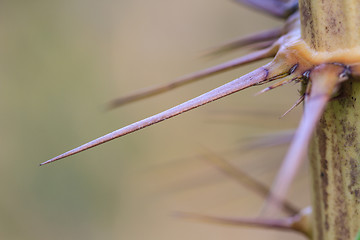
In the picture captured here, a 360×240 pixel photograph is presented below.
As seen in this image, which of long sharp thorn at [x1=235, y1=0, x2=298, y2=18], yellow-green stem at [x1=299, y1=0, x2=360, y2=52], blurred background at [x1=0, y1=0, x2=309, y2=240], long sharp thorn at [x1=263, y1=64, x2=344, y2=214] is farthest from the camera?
blurred background at [x1=0, y1=0, x2=309, y2=240]

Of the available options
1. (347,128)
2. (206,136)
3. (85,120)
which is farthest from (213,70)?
(206,136)

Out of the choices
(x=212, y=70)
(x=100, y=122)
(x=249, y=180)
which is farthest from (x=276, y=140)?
(x=100, y=122)

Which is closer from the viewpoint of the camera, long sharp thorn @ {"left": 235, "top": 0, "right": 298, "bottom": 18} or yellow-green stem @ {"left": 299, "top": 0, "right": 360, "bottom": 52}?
yellow-green stem @ {"left": 299, "top": 0, "right": 360, "bottom": 52}

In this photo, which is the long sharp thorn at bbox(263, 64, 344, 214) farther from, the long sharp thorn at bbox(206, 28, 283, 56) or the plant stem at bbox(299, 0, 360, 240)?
the long sharp thorn at bbox(206, 28, 283, 56)

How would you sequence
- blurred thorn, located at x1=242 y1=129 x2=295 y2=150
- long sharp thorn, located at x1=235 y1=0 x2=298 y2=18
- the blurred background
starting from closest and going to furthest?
long sharp thorn, located at x1=235 y1=0 x2=298 y2=18 → blurred thorn, located at x1=242 y1=129 x2=295 y2=150 → the blurred background

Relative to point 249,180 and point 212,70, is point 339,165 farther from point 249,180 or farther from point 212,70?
point 249,180

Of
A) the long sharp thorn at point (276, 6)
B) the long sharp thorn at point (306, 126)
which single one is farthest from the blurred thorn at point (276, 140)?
the long sharp thorn at point (306, 126)

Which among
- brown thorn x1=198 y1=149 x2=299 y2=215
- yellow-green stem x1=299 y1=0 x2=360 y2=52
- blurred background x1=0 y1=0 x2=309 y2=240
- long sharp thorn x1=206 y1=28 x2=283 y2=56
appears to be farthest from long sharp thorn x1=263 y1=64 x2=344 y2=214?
blurred background x1=0 y1=0 x2=309 y2=240
